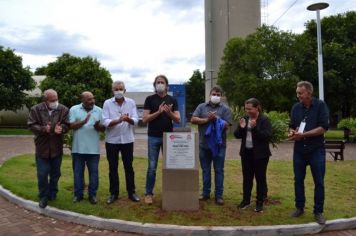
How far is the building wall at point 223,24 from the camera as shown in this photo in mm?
39594

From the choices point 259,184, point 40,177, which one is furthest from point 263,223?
point 40,177

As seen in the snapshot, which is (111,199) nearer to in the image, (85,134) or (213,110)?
(85,134)

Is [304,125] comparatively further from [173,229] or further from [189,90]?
[189,90]

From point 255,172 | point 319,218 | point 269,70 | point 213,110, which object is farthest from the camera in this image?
point 269,70

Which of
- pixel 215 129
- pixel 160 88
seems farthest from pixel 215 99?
pixel 160 88

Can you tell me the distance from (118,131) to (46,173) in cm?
141

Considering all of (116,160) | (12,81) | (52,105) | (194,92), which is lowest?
(116,160)

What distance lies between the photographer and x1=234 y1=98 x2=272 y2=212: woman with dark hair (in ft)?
22.4

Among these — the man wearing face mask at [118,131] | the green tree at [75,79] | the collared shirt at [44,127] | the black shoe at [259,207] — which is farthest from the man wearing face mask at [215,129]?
the green tree at [75,79]

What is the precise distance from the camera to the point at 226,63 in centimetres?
3388

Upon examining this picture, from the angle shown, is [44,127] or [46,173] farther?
[46,173]

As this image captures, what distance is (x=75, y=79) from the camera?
3441 cm

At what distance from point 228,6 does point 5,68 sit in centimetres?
2029

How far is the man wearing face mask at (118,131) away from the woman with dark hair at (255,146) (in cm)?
182
